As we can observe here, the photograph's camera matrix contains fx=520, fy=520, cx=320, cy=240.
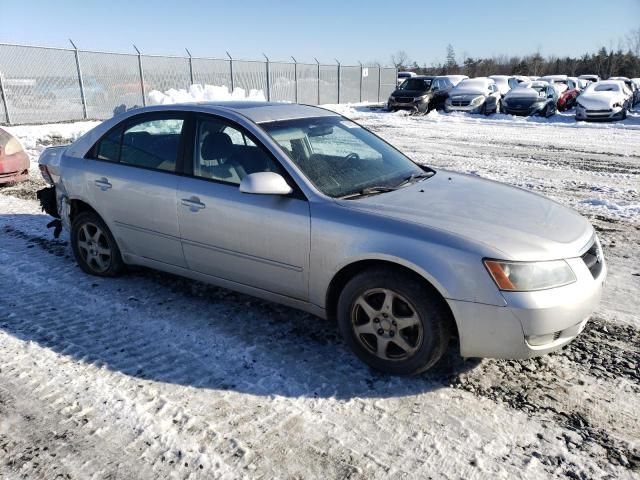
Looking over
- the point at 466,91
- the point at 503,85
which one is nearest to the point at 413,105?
the point at 466,91

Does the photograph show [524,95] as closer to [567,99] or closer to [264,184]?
[567,99]

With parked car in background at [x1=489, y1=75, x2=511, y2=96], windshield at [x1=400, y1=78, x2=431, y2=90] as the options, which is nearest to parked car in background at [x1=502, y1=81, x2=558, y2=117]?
parked car in background at [x1=489, y1=75, x2=511, y2=96]

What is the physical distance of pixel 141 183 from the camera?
13.5 ft

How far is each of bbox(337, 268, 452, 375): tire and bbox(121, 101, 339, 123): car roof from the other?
1499 millimetres

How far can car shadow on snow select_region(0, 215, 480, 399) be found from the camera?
312 cm

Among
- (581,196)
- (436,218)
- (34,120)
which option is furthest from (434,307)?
(34,120)

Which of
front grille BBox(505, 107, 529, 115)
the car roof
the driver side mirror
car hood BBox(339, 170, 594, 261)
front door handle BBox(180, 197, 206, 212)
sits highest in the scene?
the car roof

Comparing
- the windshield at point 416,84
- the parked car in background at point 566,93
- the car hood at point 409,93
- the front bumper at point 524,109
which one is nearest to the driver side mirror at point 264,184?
the front bumper at point 524,109

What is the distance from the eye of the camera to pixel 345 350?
3475 mm

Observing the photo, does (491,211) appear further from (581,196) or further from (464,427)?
(581,196)

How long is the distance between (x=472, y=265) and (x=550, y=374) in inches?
38.7

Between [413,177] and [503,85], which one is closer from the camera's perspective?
[413,177]

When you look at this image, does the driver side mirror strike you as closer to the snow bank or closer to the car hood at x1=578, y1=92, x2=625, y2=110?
the snow bank

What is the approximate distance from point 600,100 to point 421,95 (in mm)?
7104
